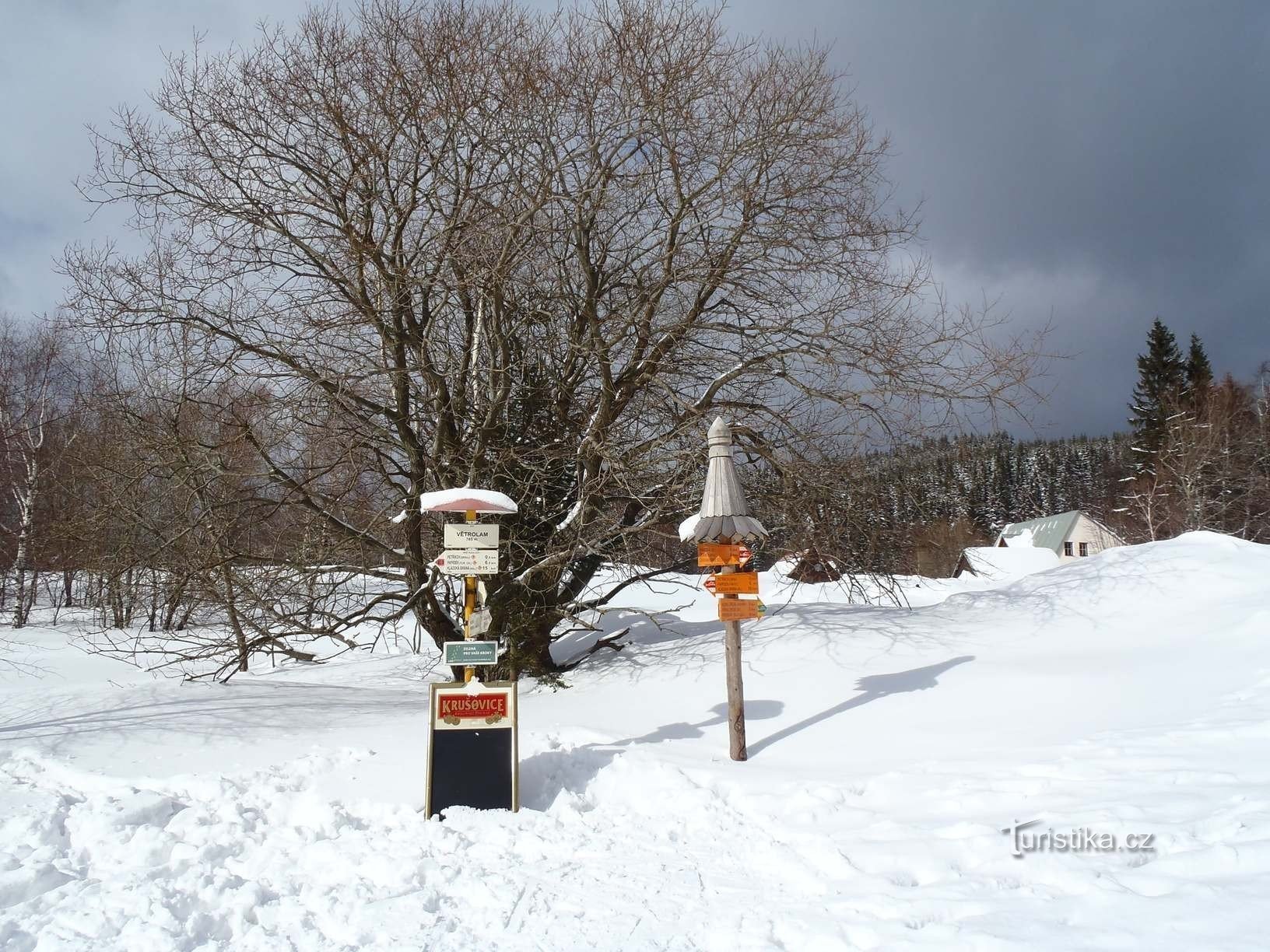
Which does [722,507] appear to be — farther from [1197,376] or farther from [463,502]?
[1197,376]

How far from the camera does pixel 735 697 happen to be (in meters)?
6.48

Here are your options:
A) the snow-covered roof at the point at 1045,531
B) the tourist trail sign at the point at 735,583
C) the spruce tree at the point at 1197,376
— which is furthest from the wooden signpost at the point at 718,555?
the snow-covered roof at the point at 1045,531

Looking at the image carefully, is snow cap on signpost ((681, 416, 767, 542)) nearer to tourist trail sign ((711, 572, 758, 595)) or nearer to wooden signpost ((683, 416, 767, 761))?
wooden signpost ((683, 416, 767, 761))

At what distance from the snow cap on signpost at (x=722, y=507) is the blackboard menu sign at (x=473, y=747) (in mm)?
2150

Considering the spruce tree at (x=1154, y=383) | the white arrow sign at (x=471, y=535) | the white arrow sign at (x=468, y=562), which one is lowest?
the white arrow sign at (x=468, y=562)

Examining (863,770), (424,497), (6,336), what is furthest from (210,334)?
(6,336)

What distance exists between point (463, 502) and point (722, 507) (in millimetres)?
2324

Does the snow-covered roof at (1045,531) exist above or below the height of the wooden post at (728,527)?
above

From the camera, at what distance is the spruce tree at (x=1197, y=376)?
3644 centimetres

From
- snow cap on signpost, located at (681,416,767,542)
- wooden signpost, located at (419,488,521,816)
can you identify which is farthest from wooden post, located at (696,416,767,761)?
wooden signpost, located at (419,488,521,816)

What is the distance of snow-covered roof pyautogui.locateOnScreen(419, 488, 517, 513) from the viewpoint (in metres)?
6.56

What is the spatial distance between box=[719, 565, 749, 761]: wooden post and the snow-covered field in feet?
0.50

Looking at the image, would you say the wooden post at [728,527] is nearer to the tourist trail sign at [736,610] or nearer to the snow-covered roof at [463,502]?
the tourist trail sign at [736,610]

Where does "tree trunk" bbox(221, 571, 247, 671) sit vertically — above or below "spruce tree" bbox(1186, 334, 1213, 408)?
below
